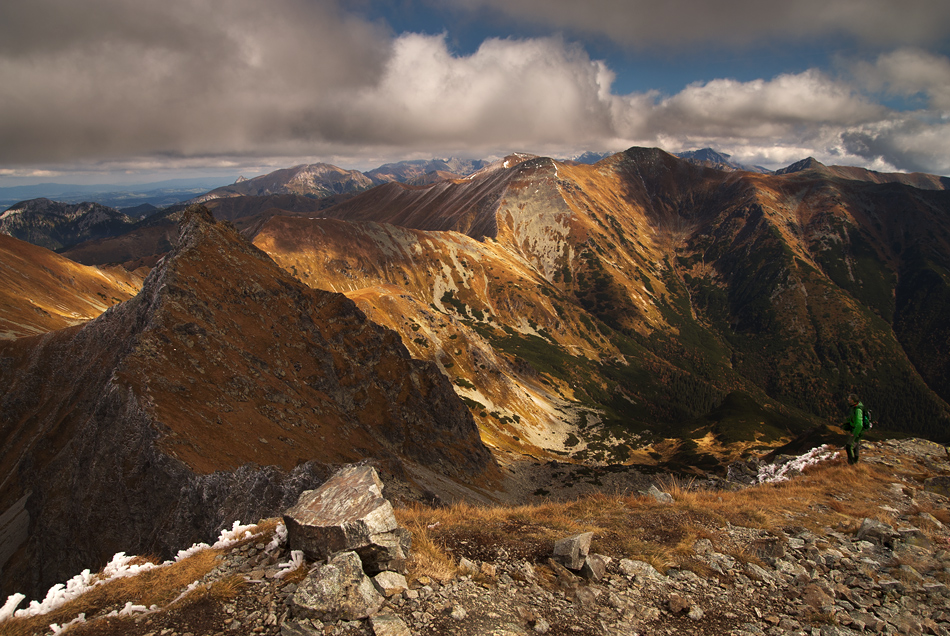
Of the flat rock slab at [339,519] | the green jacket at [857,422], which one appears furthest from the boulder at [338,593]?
the green jacket at [857,422]

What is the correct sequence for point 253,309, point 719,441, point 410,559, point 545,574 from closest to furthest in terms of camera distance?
point 410,559 → point 545,574 → point 253,309 → point 719,441

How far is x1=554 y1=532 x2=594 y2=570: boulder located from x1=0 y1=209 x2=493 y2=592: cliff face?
30.3 m

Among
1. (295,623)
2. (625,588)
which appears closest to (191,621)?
(295,623)

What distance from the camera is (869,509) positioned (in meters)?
15.9

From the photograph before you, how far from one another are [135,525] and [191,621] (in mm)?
33732

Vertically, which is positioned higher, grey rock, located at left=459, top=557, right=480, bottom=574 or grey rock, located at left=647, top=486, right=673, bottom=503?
grey rock, located at left=459, top=557, right=480, bottom=574

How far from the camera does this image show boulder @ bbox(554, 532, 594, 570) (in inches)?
403

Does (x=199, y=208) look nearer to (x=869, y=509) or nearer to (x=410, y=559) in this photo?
(x=410, y=559)

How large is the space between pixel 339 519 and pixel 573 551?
5.81 meters

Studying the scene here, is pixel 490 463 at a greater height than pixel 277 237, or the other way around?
pixel 277 237

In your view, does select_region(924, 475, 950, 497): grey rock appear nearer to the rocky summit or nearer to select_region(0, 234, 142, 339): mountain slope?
the rocky summit

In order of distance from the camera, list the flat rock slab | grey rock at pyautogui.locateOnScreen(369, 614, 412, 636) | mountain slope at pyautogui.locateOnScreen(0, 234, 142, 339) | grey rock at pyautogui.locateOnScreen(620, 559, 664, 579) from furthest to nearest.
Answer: mountain slope at pyautogui.locateOnScreen(0, 234, 142, 339)
grey rock at pyautogui.locateOnScreen(620, 559, 664, 579)
the flat rock slab
grey rock at pyautogui.locateOnScreen(369, 614, 412, 636)

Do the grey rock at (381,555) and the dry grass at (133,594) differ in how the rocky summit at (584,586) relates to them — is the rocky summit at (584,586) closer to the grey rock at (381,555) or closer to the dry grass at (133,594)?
the dry grass at (133,594)

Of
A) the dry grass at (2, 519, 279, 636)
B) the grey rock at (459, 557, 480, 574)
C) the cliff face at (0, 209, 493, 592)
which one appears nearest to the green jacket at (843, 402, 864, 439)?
the grey rock at (459, 557, 480, 574)
